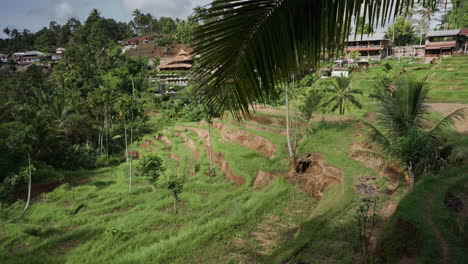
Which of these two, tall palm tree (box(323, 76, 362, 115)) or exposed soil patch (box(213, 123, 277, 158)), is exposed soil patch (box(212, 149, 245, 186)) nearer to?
exposed soil patch (box(213, 123, 277, 158))

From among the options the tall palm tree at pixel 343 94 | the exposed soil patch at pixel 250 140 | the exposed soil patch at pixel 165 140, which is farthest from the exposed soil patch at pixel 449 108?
the exposed soil patch at pixel 165 140

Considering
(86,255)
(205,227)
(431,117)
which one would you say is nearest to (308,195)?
(205,227)

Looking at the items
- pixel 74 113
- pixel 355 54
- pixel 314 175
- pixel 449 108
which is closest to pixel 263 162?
pixel 314 175

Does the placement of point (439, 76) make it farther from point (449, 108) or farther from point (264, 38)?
point (264, 38)

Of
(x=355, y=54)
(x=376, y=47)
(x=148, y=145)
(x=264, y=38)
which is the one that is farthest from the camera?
(x=376, y=47)

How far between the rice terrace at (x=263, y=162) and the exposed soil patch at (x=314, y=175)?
66 mm

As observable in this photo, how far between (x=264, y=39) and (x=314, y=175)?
466 inches

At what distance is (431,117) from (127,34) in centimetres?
7634

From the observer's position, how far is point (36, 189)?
18141 mm

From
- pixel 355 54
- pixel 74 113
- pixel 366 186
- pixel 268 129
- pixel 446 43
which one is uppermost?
pixel 446 43

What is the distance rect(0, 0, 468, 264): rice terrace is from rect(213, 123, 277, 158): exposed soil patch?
146mm

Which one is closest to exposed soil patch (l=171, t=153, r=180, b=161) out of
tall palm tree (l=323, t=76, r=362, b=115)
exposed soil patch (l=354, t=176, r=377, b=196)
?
tall palm tree (l=323, t=76, r=362, b=115)

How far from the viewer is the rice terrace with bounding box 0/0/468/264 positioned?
3.91 ft

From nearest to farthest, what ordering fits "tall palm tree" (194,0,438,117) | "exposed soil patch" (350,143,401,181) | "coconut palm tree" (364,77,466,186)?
"tall palm tree" (194,0,438,117) → "coconut palm tree" (364,77,466,186) → "exposed soil patch" (350,143,401,181)
